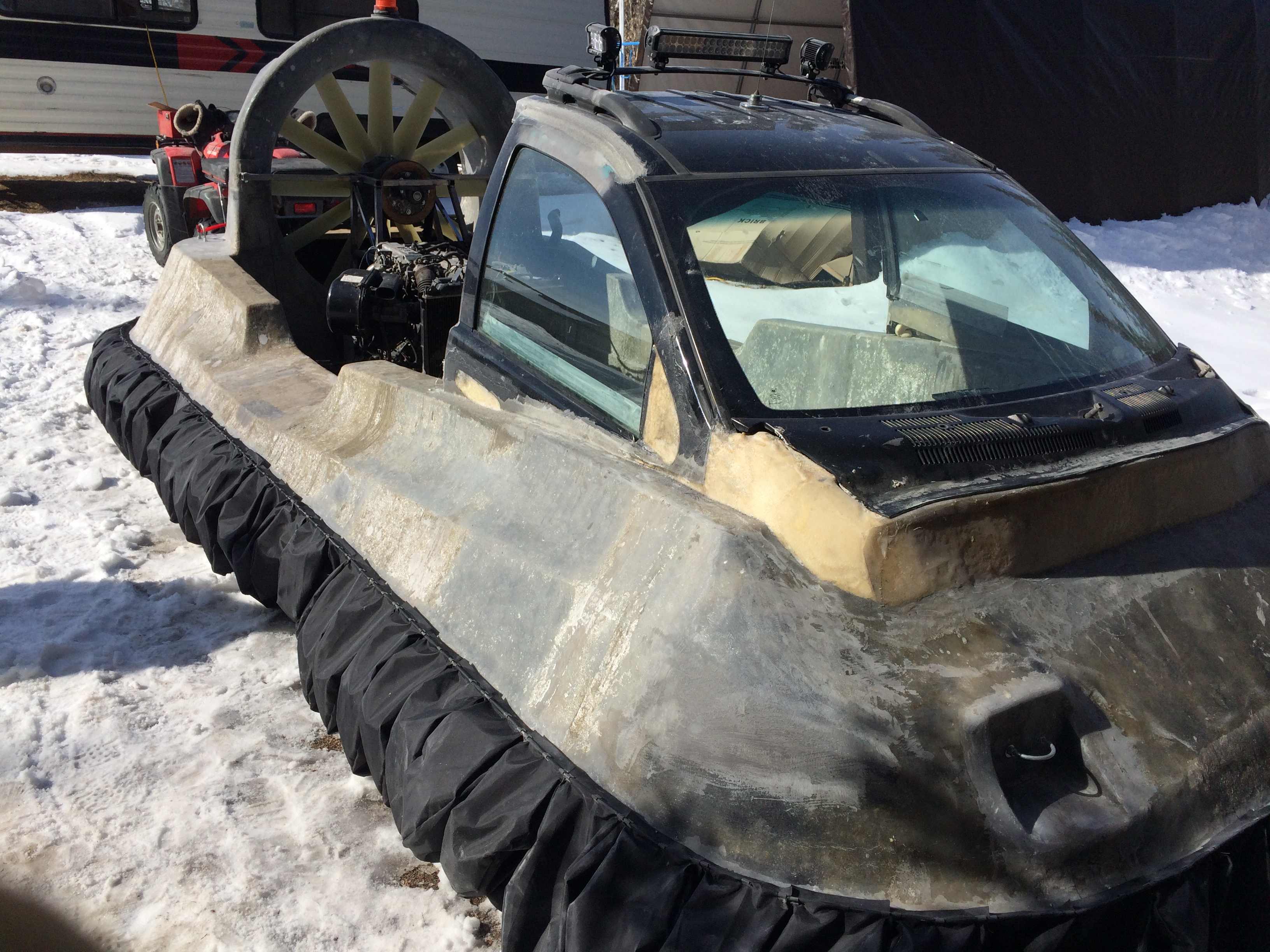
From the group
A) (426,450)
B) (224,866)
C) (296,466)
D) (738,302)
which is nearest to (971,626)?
(738,302)

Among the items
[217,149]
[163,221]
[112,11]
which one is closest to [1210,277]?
[217,149]

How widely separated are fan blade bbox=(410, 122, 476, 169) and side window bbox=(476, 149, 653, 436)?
2.44 metres

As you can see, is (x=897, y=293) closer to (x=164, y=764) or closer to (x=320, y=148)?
(x=164, y=764)

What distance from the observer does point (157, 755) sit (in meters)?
2.78

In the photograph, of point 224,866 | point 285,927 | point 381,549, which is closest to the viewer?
point 285,927

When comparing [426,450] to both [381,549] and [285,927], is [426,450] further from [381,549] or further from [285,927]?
[285,927]

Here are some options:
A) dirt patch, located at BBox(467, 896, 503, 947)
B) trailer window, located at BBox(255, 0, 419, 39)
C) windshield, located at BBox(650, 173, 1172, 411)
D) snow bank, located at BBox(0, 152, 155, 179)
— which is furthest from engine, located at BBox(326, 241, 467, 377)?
snow bank, located at BBox(0, 152, 155, 179)

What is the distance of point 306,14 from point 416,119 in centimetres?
696

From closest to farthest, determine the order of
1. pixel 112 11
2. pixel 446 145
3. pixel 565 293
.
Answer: pixel 565 293
pixel 446 145
pixel 112 11

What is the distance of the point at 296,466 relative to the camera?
3.25m

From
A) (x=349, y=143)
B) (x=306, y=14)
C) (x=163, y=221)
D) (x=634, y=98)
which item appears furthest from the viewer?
(x=306, y=14)

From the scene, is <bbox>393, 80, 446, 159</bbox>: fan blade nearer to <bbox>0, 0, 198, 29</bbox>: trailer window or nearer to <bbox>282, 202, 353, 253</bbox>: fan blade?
<bbox>282, 202, 353, 253</bbox>: fan blade

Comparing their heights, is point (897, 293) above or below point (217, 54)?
below

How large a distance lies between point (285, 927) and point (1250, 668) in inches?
77.0
